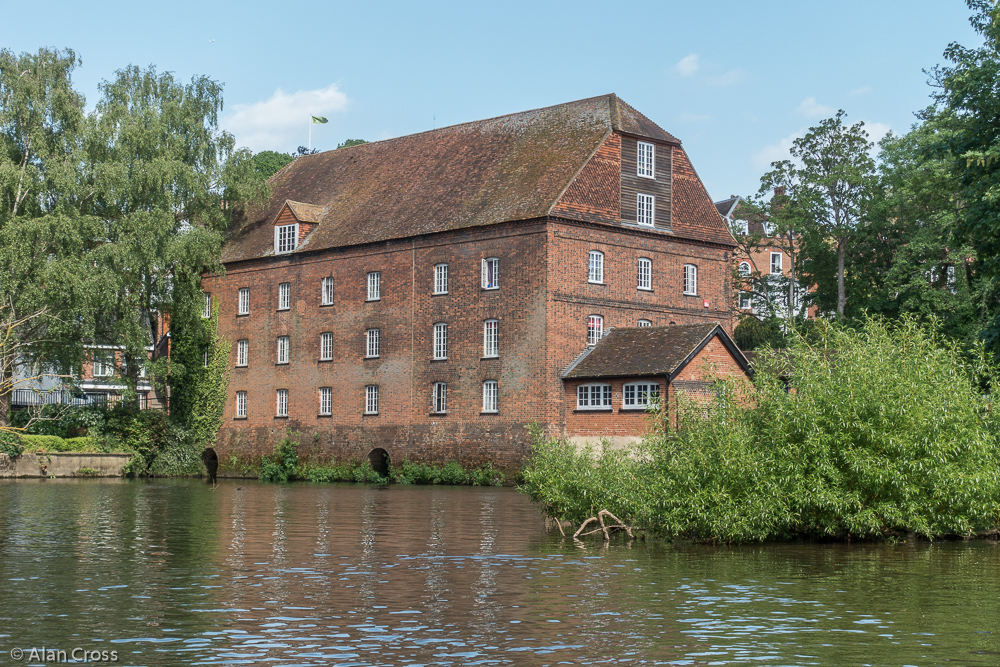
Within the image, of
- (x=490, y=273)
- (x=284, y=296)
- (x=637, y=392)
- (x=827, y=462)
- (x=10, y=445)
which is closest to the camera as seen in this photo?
(x=827, y=462)

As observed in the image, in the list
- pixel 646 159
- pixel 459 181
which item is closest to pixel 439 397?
pixel 459 181

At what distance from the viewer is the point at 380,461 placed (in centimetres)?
5072

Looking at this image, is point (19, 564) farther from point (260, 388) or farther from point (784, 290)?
point (784, 290)

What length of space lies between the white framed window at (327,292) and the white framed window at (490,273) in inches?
351

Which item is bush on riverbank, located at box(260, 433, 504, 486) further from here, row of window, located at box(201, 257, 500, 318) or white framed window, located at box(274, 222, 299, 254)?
white framed window, located at box(274, 222, 299, 254)

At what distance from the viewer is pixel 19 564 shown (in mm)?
19203

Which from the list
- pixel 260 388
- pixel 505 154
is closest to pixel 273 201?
pixel 260 388

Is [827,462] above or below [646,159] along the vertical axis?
below

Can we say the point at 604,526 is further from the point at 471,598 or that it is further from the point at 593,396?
the point at 593,396

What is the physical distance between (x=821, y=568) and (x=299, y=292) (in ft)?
124

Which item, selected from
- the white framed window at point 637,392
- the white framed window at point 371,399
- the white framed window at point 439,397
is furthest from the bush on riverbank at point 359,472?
the white framed window at point 637,392

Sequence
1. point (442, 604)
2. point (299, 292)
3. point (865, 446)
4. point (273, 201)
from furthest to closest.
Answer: point (273, 201), point (299, 292), point (865, 446), point (442, 604)

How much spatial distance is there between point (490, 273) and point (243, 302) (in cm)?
1526

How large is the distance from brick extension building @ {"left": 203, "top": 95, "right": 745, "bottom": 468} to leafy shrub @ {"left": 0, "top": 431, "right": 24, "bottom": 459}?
30.4ft
